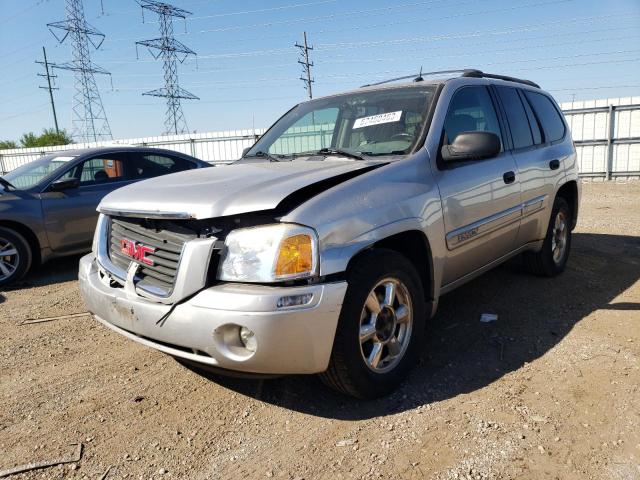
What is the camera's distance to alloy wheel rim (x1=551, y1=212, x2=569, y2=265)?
497 centimetres

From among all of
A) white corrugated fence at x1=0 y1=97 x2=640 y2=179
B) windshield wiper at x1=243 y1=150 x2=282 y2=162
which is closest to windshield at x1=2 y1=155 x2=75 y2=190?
windshield wiper at x1=243 y1=150 x2=282 y2=162

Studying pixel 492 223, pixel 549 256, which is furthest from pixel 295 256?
pixel 549 256

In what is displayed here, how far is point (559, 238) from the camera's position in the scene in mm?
5113

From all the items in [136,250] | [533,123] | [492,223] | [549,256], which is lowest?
[549,256]

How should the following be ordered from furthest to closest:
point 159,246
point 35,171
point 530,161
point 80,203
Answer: point 35,171 < point 80,203 < point 530,161 < point 159,246

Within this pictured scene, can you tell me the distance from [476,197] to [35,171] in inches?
217

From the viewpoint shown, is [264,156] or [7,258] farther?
[7,258]

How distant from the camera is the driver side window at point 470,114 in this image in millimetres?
3457

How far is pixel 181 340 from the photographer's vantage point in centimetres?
243

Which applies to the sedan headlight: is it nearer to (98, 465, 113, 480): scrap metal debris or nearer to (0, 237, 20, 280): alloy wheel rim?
(98, 465, 113, 480): scrap metal debris

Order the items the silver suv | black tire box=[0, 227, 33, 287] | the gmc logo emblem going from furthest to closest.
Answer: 1. black tire box=[0, 227, 33, 287]
2. the gmc logo emblem
3. the silver suv

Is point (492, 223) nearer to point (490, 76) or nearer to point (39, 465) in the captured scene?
point (490, 76)

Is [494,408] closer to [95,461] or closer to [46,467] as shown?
[95,461]

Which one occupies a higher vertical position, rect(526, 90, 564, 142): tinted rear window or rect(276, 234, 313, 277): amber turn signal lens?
rect(526, 90, 564, 142): tinted rear window
